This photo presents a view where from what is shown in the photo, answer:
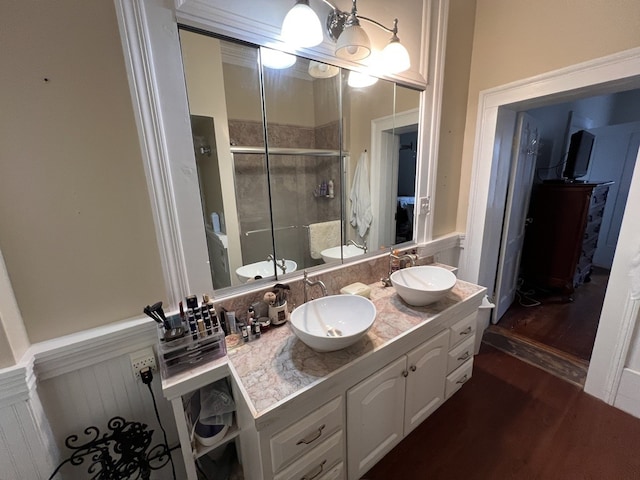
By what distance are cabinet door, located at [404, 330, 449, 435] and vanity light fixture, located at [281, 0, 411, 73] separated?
1.39 m

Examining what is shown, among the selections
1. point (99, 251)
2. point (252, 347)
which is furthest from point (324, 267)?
point (99, 251)

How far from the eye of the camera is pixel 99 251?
0.87 m

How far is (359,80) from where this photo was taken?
4.90 feet

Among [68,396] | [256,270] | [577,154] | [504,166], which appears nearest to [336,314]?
[256,270]

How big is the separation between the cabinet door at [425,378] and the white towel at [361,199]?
79 cm

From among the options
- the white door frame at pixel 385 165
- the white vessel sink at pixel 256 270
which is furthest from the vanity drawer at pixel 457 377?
the white vessel sink at pixel 256 270

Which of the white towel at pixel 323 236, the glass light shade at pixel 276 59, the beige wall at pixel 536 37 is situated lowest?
the white towel at pixel 323 236

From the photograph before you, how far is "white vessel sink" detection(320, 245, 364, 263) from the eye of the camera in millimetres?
1584

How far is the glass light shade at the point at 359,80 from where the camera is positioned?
1455mm

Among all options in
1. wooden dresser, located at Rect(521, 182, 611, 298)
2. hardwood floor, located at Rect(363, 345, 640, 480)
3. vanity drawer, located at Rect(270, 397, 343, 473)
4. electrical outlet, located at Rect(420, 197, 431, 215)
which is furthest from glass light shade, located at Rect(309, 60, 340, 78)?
wooden dresser, located at Rect(521, 182, 611, 298)

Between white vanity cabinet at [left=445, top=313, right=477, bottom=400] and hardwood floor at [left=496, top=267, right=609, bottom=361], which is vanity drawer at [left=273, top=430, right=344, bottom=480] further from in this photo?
hardwood floor at [left=496, top=267, right=609, bottom=361]

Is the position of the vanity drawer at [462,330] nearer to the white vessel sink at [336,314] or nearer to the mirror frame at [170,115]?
the white vessel sink at [336,314]

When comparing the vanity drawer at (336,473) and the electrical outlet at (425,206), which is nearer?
the vanity drawer at (336,473)

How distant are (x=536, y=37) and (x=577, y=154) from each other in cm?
211
